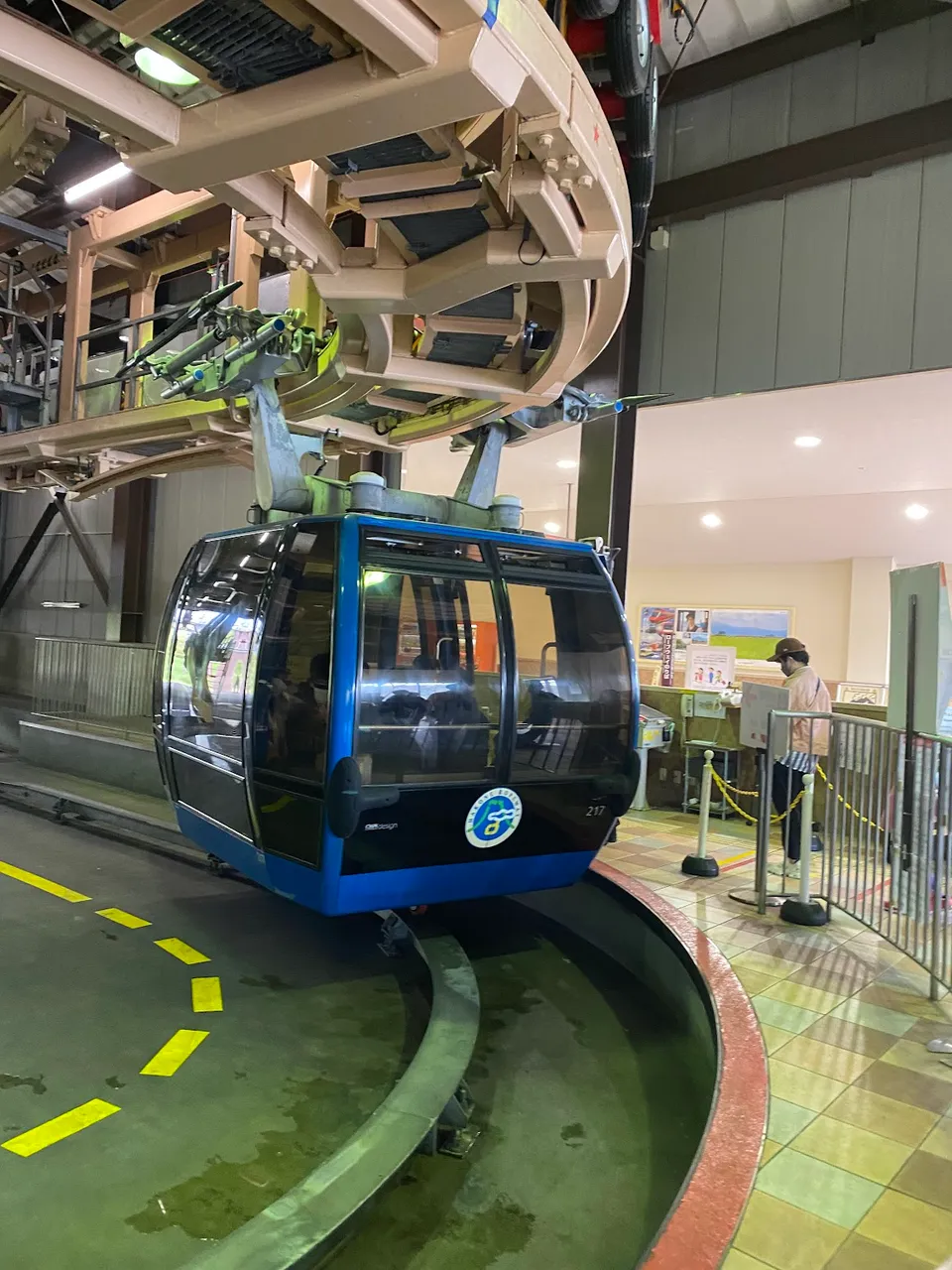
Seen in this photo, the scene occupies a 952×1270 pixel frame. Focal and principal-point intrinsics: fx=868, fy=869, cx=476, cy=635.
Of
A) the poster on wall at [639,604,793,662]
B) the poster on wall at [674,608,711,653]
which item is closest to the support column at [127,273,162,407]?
the poster on wall at [639,604,793,662]

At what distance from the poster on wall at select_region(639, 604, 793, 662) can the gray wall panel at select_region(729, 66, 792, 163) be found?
621cm

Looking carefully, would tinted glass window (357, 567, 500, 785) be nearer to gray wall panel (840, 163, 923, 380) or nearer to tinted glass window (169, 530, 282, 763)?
tinted glass window (169, 530, 282, 763)

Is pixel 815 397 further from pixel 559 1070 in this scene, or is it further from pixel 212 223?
pixel 212 223

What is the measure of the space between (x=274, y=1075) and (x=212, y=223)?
26.4ft

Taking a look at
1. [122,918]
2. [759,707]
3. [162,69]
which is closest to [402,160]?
[162,69]

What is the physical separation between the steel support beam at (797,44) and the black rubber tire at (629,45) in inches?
99.3

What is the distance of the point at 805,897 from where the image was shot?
4.67m

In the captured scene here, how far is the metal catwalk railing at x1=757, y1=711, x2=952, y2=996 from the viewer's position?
3627mm

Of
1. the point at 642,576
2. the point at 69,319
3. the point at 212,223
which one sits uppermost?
the point at 212,223

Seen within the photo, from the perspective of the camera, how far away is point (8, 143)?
423 cm

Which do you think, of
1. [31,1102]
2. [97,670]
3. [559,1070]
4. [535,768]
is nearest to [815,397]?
[535,768]

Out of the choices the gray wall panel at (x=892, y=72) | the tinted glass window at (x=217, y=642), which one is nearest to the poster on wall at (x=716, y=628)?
the gray wall panel at (x=892, y=72)

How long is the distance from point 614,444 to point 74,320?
17.8ft

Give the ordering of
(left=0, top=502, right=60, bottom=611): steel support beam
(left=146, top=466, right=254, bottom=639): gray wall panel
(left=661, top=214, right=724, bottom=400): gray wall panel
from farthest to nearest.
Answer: (left=0, top=502, right=60, bottom=611): steel support beam < (left=146, top=466, right=254, bottom=639): gray wall panel < (left=661, top=214, right=724, bottom=400): gray wall panel
